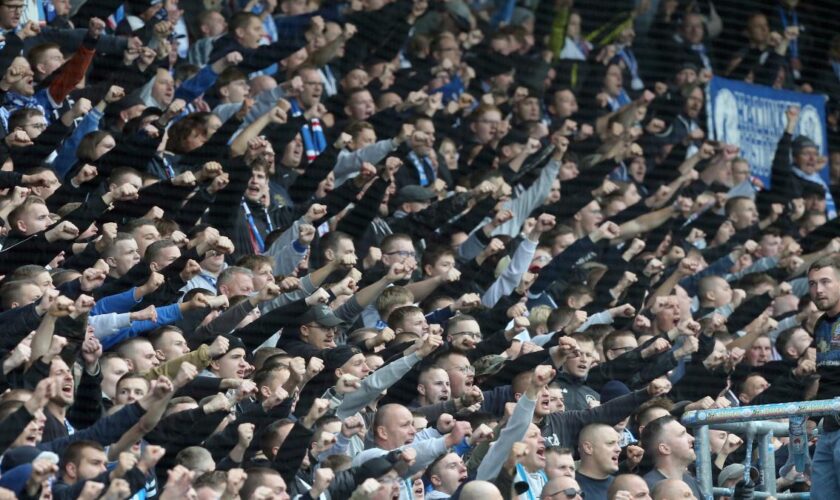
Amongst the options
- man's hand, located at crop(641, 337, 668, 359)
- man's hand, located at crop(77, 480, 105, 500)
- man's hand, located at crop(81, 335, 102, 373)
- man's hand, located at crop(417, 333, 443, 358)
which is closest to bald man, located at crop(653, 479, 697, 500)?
man's hand, located at crop(417, 333, 443, 358)

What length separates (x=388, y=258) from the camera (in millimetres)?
8398

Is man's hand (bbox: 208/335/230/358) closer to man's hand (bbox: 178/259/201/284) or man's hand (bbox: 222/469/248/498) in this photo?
man's hand (bbox: 178/259/201/284)

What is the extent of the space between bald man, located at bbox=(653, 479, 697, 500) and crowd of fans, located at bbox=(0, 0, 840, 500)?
0.02m

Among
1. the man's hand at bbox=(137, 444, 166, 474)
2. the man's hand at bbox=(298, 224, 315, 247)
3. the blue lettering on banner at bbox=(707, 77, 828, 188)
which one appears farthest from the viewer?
the blue lettering on banner at bbox=(707, 77, 828, 188)

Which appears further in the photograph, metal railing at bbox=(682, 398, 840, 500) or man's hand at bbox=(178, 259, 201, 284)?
man's hand at bbox=(178, 259, 201, 284)

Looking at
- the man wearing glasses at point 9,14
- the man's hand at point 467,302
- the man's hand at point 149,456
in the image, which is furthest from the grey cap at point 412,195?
the man's hand at point 149,456

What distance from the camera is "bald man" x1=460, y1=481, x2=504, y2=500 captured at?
617 cm

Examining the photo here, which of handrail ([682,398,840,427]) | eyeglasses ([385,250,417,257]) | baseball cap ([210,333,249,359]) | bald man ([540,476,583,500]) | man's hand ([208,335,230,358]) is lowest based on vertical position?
bald man ([540,476,583,500])

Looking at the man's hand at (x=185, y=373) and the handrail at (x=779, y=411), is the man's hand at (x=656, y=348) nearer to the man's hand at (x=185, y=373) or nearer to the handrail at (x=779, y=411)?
the handrail at (x=779, y=411)

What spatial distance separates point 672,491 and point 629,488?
0.22 m

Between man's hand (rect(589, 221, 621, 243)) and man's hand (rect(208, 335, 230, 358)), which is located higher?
man's hand (rect(208, 335, 230, 358))

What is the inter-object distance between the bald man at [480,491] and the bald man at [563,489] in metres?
0.37

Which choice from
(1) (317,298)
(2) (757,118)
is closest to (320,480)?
(1) (317,298)

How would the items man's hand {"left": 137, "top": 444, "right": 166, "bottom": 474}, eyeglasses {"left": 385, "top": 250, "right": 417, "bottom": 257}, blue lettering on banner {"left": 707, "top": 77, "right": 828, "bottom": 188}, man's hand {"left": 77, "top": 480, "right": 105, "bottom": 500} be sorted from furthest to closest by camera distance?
blue lettering on banner {"left": 707, "top": 77, "right": 828, "bottom": 188} < eyeglasses {"left": 385, "top": 250, "right": 417, "bottom": 257} < man's hand {"left": 137, "top": 444, "right": 166, "bottom": 474} < man's hand {"left": 77, "top": 480, "right": 105, "bottom": 500}
